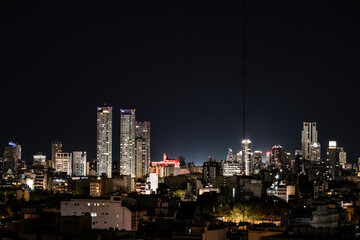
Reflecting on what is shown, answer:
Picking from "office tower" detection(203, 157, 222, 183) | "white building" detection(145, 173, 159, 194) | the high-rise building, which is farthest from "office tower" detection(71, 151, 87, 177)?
"white building" detection(145, 173, 159, 194)

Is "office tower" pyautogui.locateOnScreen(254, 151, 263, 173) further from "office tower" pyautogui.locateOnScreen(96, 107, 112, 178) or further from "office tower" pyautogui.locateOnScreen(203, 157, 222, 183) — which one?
"office tower" pyautogui.locateOnScreen(203, 157, 222, 183)

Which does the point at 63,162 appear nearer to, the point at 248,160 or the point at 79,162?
the point at 79,162

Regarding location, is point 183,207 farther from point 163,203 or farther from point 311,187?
point 311,187

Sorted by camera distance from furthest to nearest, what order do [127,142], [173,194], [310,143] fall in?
[310,143] → [127,142] → [173,194]

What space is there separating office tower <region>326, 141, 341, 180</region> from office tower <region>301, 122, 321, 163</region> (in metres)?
2.60

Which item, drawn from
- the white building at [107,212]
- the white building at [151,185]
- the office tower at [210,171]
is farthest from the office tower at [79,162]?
the white building at [107,212]

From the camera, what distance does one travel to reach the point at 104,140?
65.2 meters

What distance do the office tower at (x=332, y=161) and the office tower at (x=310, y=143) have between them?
102 inches

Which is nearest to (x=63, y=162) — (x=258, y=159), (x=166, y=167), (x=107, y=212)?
(x=166, y=167)

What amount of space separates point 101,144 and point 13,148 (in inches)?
385

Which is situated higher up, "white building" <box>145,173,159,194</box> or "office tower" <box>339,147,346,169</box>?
"office tower" <box>339,147,346,169</box>

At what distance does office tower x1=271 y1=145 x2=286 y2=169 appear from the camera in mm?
73125

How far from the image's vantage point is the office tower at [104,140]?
64000 mm

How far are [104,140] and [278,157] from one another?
19.8 metres
